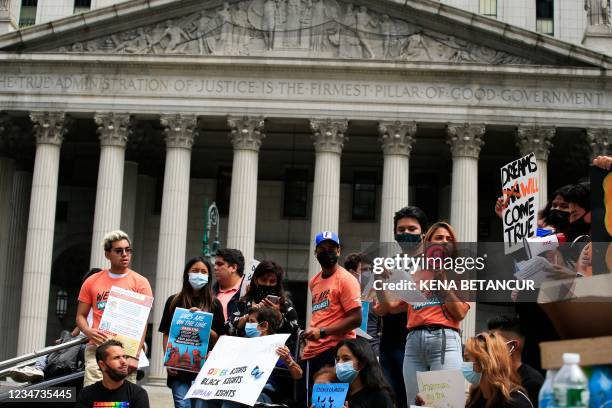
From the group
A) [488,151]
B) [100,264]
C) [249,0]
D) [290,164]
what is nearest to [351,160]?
[290,164]

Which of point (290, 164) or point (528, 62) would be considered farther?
point (290, 164)

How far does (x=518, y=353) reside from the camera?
9.51m

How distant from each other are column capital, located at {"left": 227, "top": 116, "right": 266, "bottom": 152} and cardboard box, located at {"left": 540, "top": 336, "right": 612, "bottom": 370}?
2939cm

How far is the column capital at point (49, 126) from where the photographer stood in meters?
35.2

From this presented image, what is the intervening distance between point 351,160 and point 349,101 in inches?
306

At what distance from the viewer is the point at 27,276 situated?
113ft

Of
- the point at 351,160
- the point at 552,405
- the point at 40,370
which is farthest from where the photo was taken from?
the point at 351,160

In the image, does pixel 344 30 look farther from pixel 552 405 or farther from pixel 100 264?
pixel 552 405

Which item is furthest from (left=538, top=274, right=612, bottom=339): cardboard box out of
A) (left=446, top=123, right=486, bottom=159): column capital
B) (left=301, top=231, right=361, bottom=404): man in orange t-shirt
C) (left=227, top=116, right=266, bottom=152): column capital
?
(left=227, top=116, right=266, bottom=152): column capital

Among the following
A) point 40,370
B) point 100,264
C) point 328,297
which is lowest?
point 40,370

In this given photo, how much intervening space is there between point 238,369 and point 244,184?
927 inches

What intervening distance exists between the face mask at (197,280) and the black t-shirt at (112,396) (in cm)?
232

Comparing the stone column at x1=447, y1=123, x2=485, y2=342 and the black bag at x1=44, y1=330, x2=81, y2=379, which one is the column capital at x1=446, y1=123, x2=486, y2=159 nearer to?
the stone column at x1=447, y1=123, x2=485, y2=342

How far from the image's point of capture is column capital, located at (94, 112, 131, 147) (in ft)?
115
